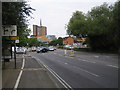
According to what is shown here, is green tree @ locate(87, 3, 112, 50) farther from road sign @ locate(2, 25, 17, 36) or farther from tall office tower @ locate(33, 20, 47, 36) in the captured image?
tall office tower @ locate(33, 20, 47, 36)

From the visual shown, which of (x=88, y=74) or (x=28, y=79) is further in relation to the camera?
(x=88, y=74)

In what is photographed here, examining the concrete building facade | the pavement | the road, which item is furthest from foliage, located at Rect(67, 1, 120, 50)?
the concrete building facade

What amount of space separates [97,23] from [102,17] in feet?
5.55

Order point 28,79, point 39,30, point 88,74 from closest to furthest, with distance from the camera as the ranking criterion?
1. point 28,79
2. point 88,74
3. point 39,30

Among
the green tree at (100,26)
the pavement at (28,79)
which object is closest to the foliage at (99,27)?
the green tree at (100,26)

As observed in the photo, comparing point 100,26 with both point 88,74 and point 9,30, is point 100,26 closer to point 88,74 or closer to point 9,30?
point 9,30

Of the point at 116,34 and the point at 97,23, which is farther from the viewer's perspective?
the point at 97,23

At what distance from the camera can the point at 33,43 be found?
126 meters

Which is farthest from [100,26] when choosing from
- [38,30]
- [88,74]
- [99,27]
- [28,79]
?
[38,30]

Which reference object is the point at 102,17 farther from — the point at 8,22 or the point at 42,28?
the point at 42,28

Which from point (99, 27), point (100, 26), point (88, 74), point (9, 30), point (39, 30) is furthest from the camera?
point (39, 30)

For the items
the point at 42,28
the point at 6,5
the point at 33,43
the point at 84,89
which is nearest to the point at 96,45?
the point at 6,5

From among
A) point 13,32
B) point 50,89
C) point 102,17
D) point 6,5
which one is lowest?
point 50,89

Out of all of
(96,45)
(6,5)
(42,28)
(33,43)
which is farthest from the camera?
(42,28)
